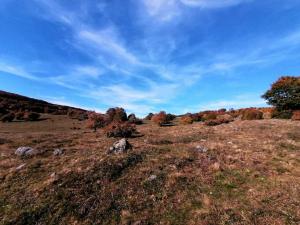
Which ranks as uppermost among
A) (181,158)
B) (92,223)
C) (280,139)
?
(280,139)

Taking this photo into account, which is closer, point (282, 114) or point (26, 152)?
point (26, 152)

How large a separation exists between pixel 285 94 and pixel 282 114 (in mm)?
3412

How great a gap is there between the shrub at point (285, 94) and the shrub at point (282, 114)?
0.98m

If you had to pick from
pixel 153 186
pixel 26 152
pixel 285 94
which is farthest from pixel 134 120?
pixel 153 186

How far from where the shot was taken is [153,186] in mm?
12742

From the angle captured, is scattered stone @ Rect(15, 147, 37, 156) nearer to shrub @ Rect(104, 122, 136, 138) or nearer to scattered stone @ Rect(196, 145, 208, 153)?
shrub @ Rect(104, 122, 136, 138)

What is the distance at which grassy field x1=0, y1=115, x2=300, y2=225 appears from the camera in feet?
33.0

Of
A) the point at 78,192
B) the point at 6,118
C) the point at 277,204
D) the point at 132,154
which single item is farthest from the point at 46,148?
the point at 6,118

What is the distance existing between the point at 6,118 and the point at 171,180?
36.2 metres

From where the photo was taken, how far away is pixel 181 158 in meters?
16.7

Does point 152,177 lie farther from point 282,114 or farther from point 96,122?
point 282,114

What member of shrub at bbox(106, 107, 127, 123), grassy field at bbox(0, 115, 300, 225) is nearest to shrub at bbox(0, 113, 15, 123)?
shrub at bbox(106, 107, 127, 123)

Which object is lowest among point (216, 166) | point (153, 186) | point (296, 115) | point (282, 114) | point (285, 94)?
point (153, 186)

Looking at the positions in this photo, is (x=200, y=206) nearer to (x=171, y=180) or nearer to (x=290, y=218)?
(x=171, y=180)
